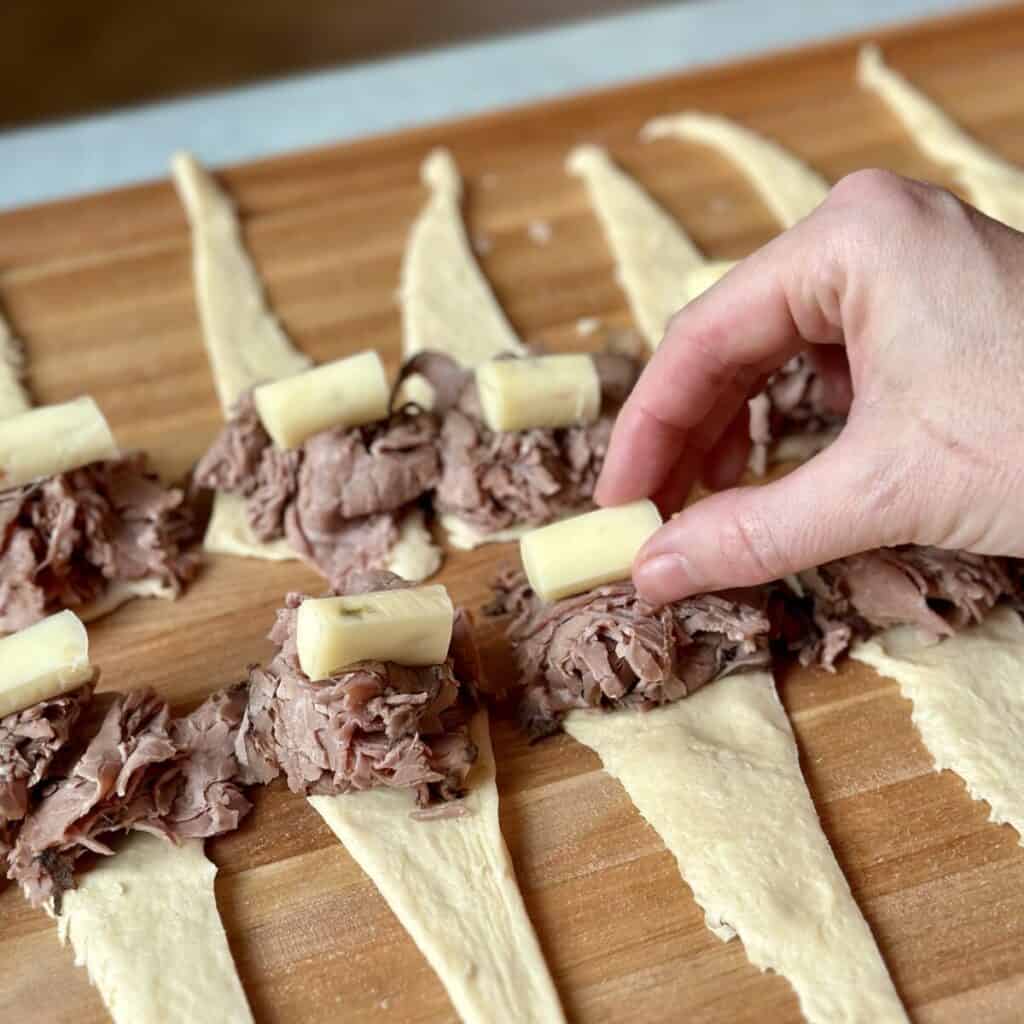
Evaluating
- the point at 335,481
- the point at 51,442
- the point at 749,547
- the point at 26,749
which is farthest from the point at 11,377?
the point at 749,547

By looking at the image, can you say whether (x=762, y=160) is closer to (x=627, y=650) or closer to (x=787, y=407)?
(x=787, y=407)

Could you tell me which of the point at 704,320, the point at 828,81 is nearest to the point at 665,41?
the point at 828,81

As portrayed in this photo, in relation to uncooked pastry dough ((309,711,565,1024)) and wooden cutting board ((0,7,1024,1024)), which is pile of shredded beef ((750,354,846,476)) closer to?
wooden cutting board ((0,7,1024,1024))

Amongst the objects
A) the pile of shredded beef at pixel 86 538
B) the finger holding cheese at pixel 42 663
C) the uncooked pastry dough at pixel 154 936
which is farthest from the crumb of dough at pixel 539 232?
the uncooked pastry dough at pixel 154 936

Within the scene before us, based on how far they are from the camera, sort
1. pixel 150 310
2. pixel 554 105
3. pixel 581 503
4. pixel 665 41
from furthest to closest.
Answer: pixel 665 41 < pixel 554 105 < pixel 150 310 < pixel 581 503

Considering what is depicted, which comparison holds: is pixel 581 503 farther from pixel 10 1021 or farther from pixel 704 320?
pixel 10 1021

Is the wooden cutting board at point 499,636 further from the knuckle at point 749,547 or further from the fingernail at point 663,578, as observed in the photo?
the knuckle at point 749,547

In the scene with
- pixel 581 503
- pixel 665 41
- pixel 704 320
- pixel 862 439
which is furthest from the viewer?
pixel 665 41
